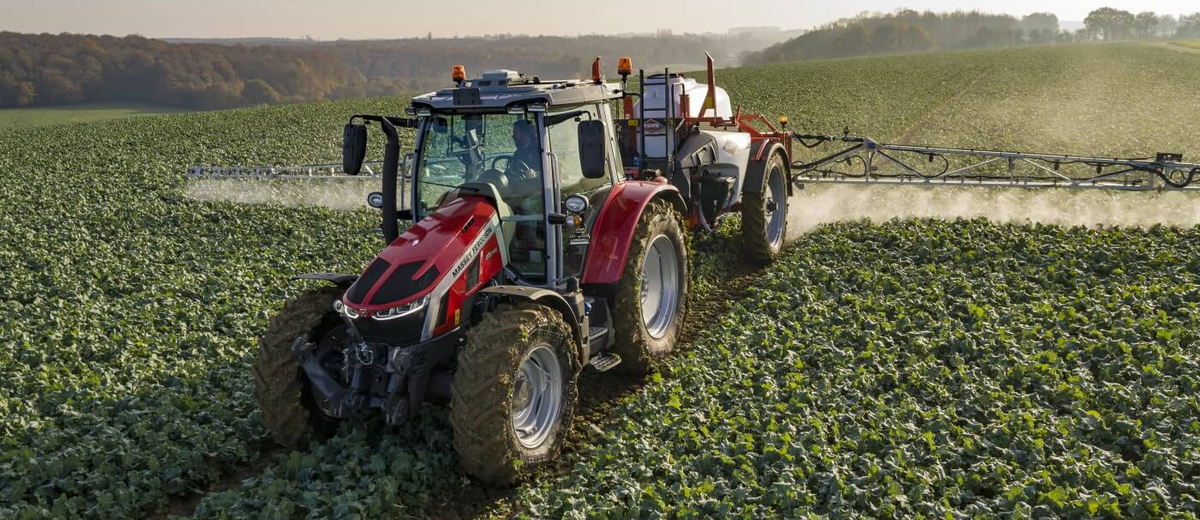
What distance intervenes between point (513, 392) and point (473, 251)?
102cm

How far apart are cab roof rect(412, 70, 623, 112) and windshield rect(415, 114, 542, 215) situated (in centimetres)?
17

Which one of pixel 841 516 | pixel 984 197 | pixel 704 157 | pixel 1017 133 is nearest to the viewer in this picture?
pixel 841 516

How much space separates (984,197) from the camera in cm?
1289

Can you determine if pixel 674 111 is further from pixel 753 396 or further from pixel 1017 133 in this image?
pixel 1017 133

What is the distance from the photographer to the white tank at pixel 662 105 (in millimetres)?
10352

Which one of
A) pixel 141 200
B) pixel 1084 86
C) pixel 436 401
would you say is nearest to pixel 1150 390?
pixel 436 401

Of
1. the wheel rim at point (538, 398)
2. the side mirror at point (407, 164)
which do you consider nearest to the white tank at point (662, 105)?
the side mirror at point (407, 164)

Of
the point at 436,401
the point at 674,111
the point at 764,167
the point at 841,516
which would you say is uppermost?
the point at 674,111

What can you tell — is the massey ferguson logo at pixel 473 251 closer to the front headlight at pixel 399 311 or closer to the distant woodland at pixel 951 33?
the front headlight at pixel 399 311

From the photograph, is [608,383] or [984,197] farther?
[984,197]

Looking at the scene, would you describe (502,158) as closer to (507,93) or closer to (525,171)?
(525,171)

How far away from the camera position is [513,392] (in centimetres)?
544

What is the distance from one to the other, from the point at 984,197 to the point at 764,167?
4.16 m

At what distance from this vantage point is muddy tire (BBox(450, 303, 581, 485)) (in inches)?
205
